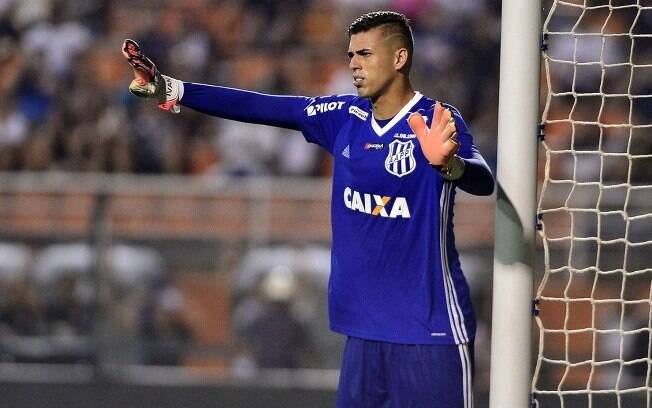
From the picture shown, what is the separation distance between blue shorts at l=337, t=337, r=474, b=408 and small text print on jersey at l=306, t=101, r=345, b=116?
76 centimetres

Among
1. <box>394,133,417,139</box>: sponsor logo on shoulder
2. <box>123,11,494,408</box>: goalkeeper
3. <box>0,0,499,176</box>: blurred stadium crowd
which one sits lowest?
<box>123,11,494,408</box>: goalkeeper

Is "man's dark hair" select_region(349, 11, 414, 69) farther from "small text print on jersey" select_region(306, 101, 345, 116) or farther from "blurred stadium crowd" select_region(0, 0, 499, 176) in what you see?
"blurred stadium crowd" select_region(0, 0, 499, 176)

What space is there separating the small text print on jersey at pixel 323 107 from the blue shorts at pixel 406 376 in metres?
0.76

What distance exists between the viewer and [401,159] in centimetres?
366

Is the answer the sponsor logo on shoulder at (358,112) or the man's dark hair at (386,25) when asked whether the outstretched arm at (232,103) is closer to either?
the sponsor logo on shoulder at (358,112)

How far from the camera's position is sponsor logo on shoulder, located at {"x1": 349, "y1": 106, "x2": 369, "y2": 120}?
3.83 meters

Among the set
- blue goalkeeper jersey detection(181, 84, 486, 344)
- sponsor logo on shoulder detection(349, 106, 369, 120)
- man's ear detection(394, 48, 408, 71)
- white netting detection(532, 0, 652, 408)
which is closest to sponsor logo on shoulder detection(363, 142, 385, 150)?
blue goalkeeper jersey detection(181, 84, 486, 344)

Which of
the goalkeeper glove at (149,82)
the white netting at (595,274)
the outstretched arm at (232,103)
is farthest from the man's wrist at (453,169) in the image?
the white netting at (595,274)

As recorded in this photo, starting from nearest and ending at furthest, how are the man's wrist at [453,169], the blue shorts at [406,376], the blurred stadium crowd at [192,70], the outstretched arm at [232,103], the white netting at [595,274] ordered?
the man's wrist at [453,169] < the blue shorts at [406,376] < the outstretched arm at [232,103] < the white netting at [595,274] < the blurred stadium crowd at [192,70]

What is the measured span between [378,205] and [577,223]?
11.6 ft

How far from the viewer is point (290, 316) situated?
7.44 metres

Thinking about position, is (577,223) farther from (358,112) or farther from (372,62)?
(372,62)

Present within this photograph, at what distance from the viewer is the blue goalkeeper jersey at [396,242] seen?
11.9 ft

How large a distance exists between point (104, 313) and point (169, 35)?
137 inches
